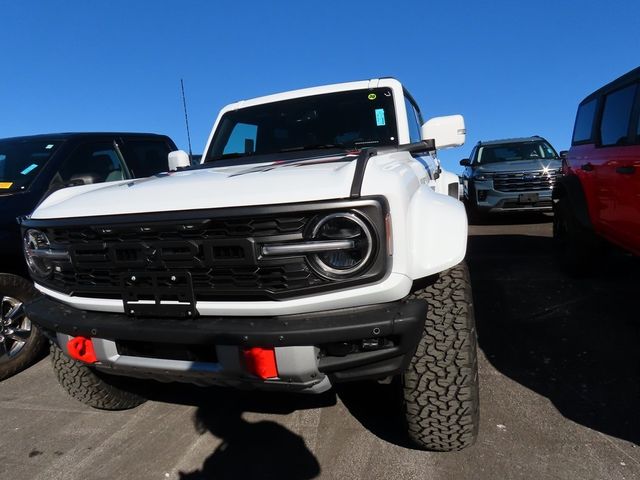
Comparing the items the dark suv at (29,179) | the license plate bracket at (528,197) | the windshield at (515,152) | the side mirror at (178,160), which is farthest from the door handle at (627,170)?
the windshield at (515,152)

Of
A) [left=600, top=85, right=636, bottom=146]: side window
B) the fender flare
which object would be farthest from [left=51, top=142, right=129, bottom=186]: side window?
the fender flare

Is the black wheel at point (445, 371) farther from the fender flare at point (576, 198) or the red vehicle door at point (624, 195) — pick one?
the fender flare at point (576, 198)

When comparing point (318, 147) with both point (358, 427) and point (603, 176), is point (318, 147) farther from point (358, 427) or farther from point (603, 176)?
point (603, 176)

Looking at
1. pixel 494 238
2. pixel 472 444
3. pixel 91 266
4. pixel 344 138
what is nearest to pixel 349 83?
pixel 344 138

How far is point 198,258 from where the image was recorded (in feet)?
5.91

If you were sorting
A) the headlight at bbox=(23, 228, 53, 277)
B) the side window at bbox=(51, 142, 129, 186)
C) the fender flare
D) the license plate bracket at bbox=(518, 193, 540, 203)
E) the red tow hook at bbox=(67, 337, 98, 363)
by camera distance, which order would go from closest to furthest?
the red tow hook at bbox=(67, 337, 98, 363) → the headlight at bbox=(23, 228, 53, 277) → the side window at bbox=(51, 142, 129, 186) → the fender flare → the license plate bracket at bbox=(518, 193, 540, 203)

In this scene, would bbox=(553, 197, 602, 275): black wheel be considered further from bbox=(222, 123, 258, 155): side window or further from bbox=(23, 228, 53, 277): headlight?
bbox=(23, 228, 53, 277): headlight

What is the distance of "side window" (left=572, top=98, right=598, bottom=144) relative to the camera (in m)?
4.26

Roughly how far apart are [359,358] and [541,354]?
191cm

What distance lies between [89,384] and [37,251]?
0.85m

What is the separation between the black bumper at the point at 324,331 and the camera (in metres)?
1.66

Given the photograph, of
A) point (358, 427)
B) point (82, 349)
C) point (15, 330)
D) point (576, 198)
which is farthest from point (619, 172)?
point (15, 330)

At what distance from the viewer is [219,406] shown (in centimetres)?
273

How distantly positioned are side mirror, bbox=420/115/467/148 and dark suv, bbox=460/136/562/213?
6254mm
